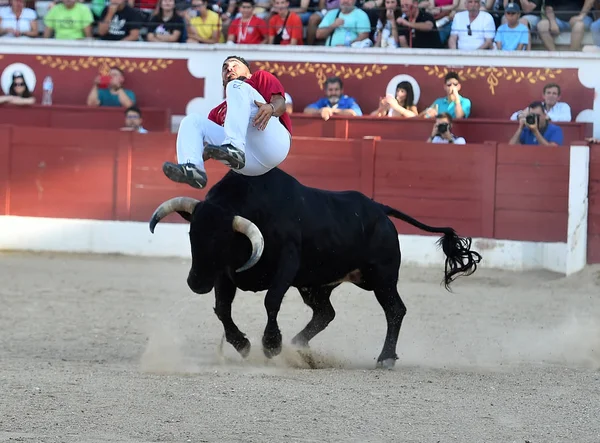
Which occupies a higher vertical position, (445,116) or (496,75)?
(496,75)

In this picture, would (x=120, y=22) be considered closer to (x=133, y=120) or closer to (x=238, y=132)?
(x=133, y=120)

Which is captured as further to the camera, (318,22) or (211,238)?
(318,22)

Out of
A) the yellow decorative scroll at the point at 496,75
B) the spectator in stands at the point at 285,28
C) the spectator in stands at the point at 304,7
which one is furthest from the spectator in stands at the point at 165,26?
the yellow decorative scroll at the point at 496,75

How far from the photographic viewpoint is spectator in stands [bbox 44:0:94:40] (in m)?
12.4

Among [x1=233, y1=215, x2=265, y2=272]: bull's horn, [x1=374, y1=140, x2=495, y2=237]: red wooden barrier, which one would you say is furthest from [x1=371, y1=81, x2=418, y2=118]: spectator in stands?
[x1=233, y1=215, x2=265, y2=272]: bull's horn

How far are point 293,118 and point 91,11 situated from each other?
9.21 feet

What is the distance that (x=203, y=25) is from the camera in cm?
1211

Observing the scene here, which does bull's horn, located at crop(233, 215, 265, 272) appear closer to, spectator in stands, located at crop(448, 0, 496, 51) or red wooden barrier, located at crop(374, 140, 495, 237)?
red wooden barrier, located at crop(374, 140, 495, 237)

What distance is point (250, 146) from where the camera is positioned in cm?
539

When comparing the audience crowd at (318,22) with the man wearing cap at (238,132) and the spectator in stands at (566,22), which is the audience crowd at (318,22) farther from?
the man wearing cap at (238,132)

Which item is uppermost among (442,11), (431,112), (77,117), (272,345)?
(442,11)

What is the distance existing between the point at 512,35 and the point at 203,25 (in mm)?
3145

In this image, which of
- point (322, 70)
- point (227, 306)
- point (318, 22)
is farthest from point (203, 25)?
point (227, 306)

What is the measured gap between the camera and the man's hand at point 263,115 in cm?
527
